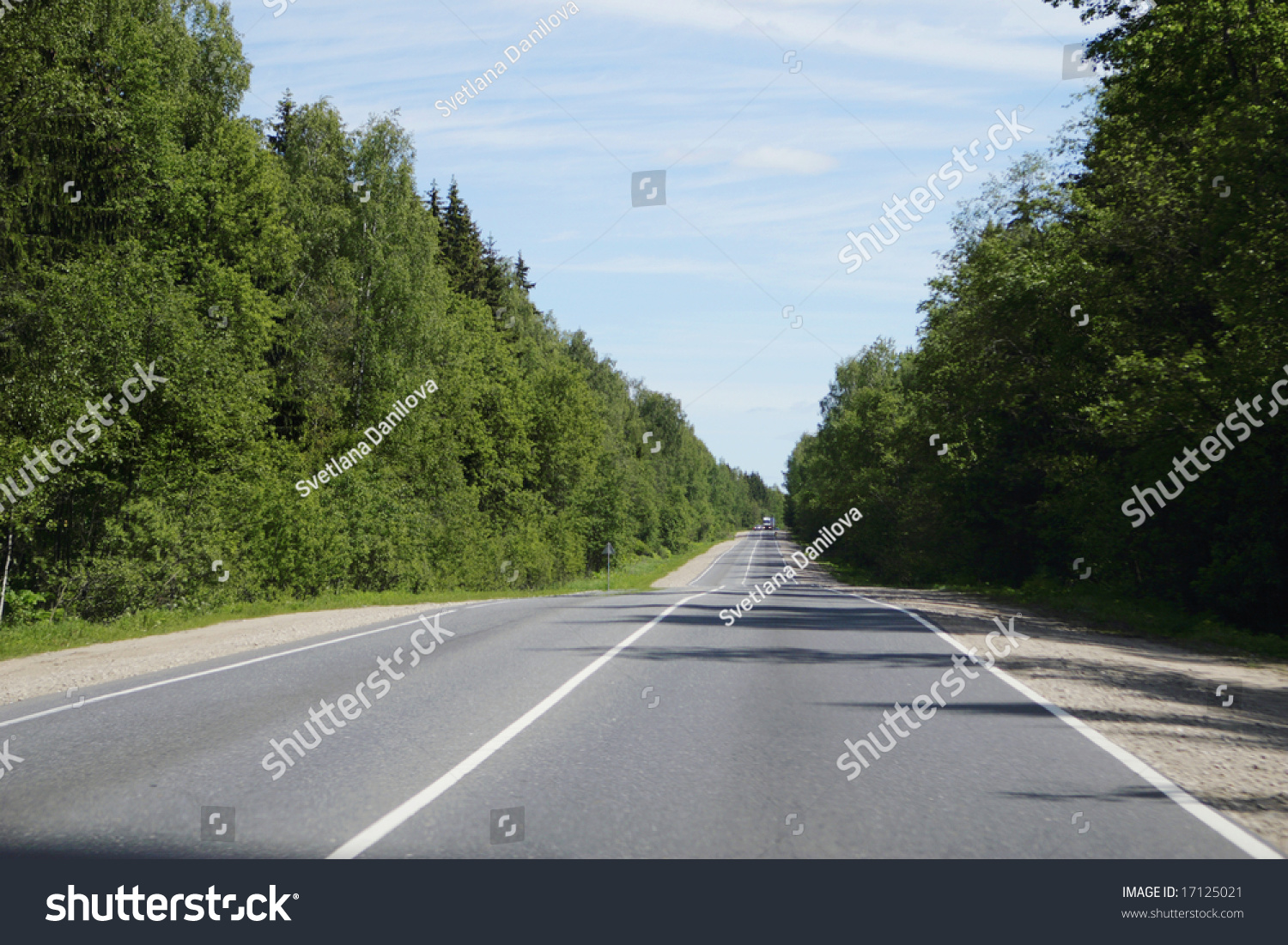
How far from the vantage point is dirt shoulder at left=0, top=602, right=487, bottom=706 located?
484 inches

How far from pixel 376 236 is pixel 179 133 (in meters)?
10.8

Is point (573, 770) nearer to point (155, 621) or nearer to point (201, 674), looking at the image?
point (201, 674)

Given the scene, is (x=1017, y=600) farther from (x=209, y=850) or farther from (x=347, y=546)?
(x=209, y=850)

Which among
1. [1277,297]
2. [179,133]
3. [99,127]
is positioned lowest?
[1277,297]

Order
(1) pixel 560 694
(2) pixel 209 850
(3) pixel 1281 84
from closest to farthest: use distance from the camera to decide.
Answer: (2) pixel 209 850 → (1) pixel 560 694 → (3) pixel 1281 84

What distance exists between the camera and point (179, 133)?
2906cm

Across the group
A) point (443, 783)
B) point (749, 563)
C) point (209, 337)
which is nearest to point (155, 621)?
point (209, 337)

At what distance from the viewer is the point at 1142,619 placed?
2173 cm

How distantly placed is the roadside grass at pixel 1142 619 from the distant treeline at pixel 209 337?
2006cm

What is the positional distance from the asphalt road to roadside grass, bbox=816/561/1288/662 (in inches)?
302

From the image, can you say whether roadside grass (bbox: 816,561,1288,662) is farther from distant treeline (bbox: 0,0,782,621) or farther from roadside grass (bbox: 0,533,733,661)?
distant treeline (bbox: 0,0,782,621)

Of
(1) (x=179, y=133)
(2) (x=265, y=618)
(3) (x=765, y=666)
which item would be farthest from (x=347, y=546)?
(3) (x=765, y=666)

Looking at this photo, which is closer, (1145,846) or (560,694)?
(1145,846)

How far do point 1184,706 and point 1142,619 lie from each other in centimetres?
1270
